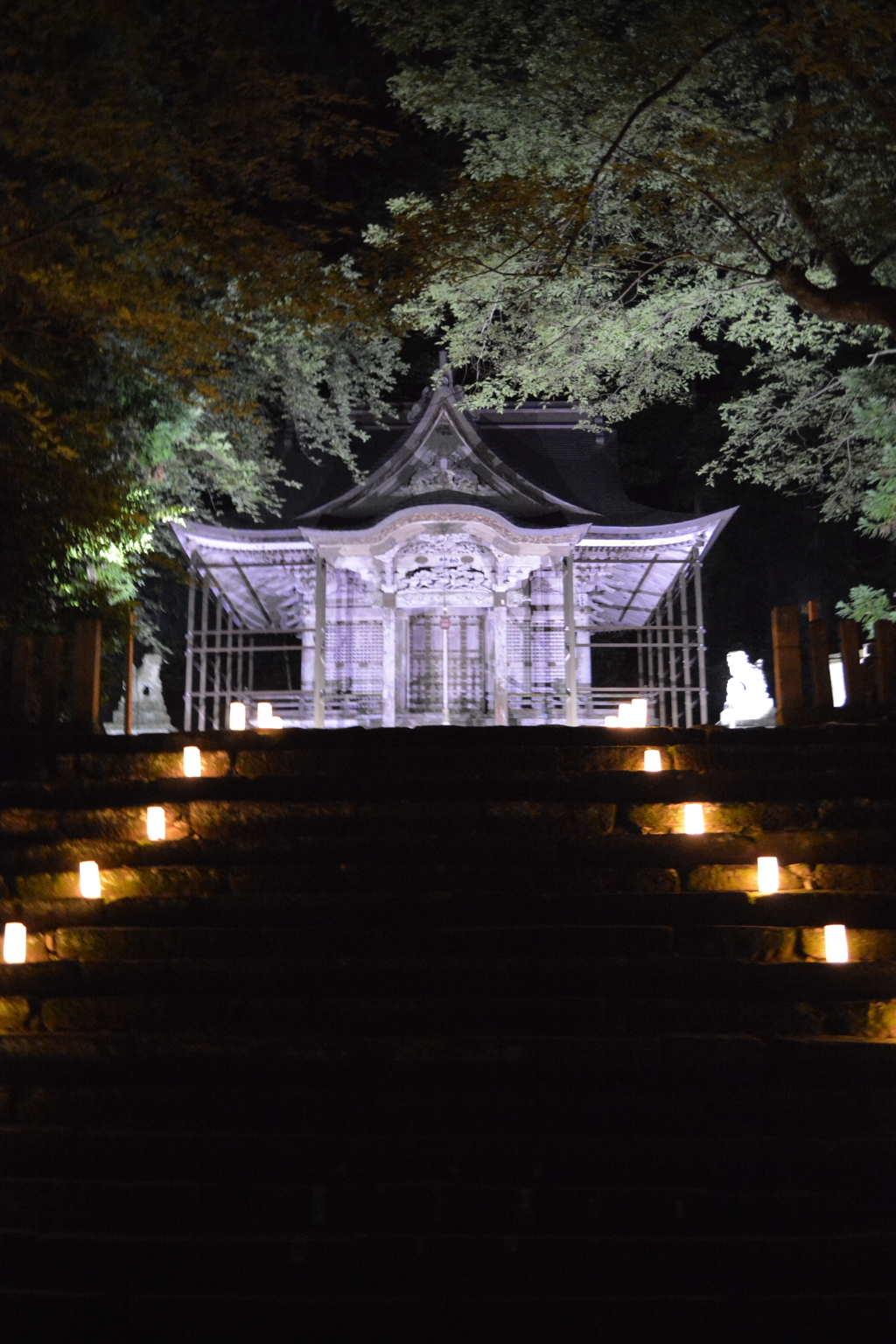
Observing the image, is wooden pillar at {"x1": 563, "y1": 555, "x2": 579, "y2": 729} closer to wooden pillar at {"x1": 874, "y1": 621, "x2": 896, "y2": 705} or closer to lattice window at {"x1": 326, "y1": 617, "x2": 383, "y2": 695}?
lattice window at {"x1": 326, "y1": 617, "x2": 383, "y2": 695}

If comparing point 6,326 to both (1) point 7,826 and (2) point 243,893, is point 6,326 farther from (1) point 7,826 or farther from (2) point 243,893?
(2) point 243,893

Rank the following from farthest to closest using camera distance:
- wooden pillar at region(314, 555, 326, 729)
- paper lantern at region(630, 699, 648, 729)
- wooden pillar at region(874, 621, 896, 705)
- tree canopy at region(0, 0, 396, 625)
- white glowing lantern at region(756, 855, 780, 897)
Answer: wooden pillar at region(314, 555, 326, 729)
paper lantern at region(630, 699, 648, 729)
tree canopy at region(0, 0, 396, 625)
wooden pillar at region(874, 621, 896, 705)
white glowing lantern at region(756, 855, 780, 897)

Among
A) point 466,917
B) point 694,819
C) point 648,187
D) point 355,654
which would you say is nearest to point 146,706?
point 355,654

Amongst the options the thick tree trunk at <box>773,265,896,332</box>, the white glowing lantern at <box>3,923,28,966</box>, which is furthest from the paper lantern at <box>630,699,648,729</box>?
the white glowing lantern at <box>3,923,28,966</box>

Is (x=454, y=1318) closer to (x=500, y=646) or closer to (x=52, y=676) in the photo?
(x=52, y=676)

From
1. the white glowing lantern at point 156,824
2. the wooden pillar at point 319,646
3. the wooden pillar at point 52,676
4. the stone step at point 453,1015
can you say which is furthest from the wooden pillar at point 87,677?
the wooden pillar at point 319,646

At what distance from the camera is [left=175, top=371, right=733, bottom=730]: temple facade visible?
13.7 m

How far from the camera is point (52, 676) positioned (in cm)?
818

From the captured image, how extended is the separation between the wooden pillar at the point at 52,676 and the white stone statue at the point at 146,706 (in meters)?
4.32

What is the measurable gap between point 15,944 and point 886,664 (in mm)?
5880

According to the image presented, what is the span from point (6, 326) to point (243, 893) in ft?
20.5

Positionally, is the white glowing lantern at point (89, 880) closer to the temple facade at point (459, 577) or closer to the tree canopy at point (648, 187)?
the tree canopy at point (648, 187)

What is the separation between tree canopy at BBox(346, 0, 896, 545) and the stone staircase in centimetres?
489

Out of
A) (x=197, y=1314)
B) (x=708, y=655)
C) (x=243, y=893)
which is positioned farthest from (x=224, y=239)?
(x=708, y=655)
